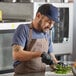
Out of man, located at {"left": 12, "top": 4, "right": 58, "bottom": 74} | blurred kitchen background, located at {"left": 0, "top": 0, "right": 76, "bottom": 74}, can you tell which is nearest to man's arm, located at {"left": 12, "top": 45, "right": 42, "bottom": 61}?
man, located at {"left": 12, "top": 4, "right": 58, "bottom": 74}

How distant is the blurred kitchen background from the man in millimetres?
408

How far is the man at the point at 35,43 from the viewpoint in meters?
1.45

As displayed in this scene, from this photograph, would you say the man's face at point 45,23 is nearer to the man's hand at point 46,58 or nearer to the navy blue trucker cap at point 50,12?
the navy blue trucker cap at point 50,12

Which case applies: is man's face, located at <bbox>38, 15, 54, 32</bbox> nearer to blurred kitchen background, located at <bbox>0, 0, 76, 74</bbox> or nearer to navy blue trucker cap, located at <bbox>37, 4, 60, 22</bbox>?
navy blue trucker cap, located at <bbox>37, 4, 60, 22</bbox>

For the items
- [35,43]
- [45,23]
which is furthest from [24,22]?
[45,23]

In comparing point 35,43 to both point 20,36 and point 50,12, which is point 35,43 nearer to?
point 20,36

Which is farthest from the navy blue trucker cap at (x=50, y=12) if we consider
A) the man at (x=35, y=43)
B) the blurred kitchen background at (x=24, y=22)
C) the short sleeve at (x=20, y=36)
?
the blurred kitchen background at (x=24, y=22)

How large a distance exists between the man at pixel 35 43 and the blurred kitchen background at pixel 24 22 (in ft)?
1.34

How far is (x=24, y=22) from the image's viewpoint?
200 centimetres

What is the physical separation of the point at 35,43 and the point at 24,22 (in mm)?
458

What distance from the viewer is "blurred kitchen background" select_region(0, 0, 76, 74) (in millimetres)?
1965

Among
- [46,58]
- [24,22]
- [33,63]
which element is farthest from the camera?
[24,22]

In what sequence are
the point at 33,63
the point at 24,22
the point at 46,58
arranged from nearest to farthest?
1. the point at 46,58
2. the point at 33,63
3. the point at 24,22

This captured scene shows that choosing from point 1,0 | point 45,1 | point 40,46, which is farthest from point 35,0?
point 40,46
